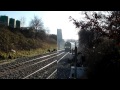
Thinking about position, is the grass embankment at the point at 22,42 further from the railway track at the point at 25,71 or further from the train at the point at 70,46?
Result: the railway track at the point at 25,71

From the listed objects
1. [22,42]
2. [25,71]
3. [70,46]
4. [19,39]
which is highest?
[19,39]

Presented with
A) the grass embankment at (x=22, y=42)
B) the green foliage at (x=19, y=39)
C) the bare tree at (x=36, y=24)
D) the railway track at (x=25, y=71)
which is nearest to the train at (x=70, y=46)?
the railway track at (x=25, y=71)

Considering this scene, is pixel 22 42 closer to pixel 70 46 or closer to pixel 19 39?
pixel 19 39

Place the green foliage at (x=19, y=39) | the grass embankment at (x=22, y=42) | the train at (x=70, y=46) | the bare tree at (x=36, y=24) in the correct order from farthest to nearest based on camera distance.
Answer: the bare tree at (x=36, y=24), the green foliage at (x=19, y=39), the grass embankment at (x=22, y=42), the train at (x=70, y=46)

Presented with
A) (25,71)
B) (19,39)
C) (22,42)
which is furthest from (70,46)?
(19,39)

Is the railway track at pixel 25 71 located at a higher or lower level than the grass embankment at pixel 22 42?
lower

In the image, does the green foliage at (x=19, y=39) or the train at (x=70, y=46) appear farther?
the green foliage at (x=19, y=39)

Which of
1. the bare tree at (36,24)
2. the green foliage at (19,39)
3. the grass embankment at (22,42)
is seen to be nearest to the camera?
the grass embankment at (22,42)

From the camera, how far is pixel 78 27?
3811 millimetres

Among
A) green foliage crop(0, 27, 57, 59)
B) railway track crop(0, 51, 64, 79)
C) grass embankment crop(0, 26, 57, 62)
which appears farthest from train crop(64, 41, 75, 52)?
green foliage crop(0, 27, 57, 59)

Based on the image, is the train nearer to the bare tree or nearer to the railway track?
the railway track

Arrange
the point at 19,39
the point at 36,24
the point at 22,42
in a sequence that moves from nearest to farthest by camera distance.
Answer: the point at 22,42
the point at 19,39
the point at 36,24
